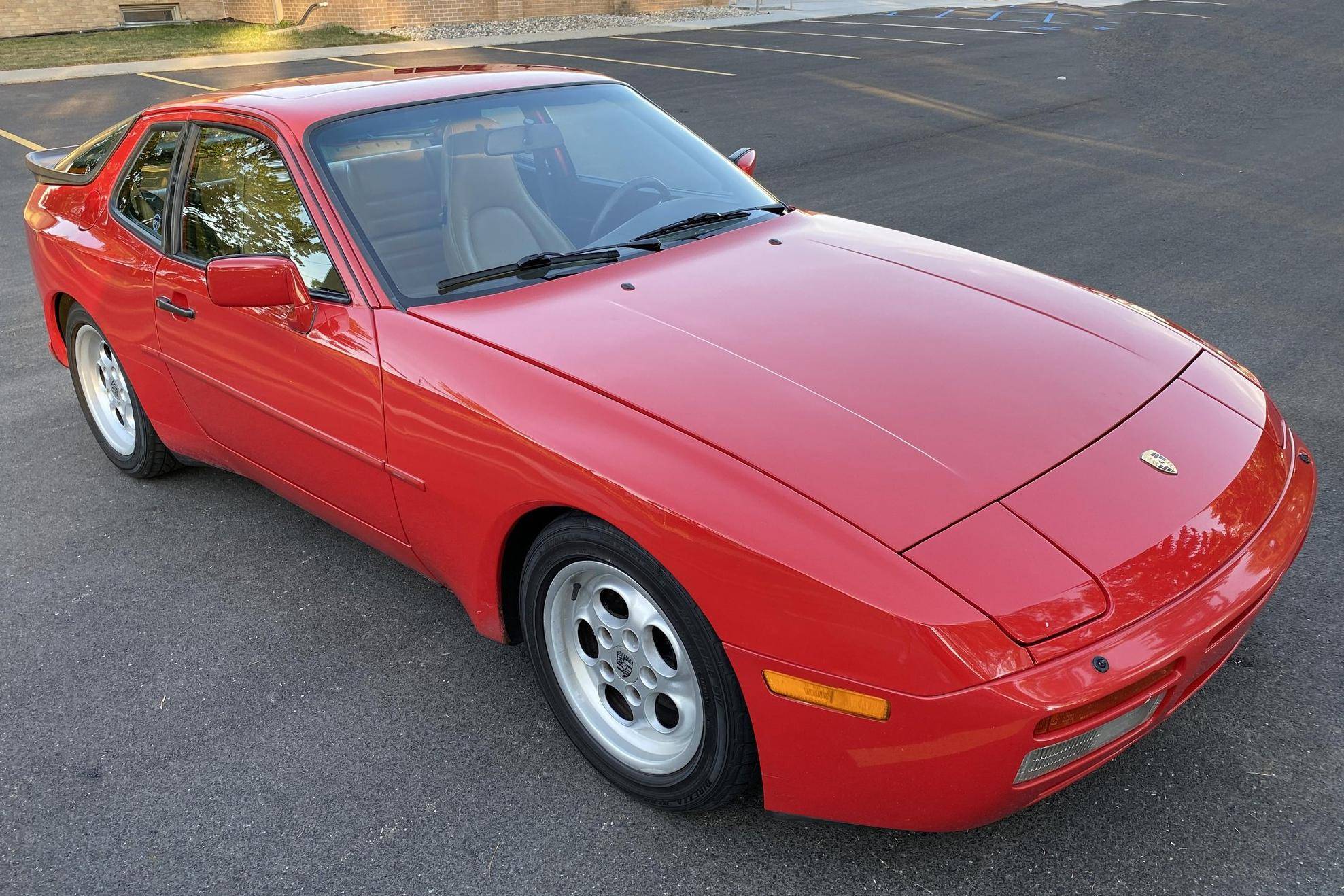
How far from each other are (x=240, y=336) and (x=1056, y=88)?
1244 centimetres

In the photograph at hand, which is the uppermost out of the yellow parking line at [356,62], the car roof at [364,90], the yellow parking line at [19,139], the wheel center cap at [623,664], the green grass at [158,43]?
the car roof at [364,90]

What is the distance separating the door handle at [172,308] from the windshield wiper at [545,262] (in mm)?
1053

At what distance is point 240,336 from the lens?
326 centimetres

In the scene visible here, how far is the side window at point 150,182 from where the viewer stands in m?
3.74

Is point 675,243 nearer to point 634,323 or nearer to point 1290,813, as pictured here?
point 634,323

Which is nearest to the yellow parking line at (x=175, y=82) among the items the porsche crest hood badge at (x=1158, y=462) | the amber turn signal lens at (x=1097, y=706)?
the porsche crest hood badge at (x=1158, y=462)

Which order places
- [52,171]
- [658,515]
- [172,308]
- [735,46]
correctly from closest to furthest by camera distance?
1. [658,515]
2. [172,308]
3. [52,171]
4. [735,46]

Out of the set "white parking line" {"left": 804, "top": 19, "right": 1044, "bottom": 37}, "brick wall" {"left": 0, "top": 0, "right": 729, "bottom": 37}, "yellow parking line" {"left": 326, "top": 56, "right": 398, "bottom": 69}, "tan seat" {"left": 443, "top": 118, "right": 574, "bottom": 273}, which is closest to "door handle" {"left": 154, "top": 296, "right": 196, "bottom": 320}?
"tan seat" {"left": 443, "top": 118, "right": 574, "bottom": 273}

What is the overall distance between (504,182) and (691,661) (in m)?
1.72

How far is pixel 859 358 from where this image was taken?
261 cm

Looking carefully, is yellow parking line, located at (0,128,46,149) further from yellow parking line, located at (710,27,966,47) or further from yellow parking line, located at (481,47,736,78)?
yellow parking line, located at (710,27,966,47)

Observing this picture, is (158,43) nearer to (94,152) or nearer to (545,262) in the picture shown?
(94,152)

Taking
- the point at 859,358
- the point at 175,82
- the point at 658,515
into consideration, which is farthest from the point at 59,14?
the point at 658,515

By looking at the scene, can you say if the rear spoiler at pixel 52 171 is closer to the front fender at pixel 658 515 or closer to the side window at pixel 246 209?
the side window at pixel 246 209
